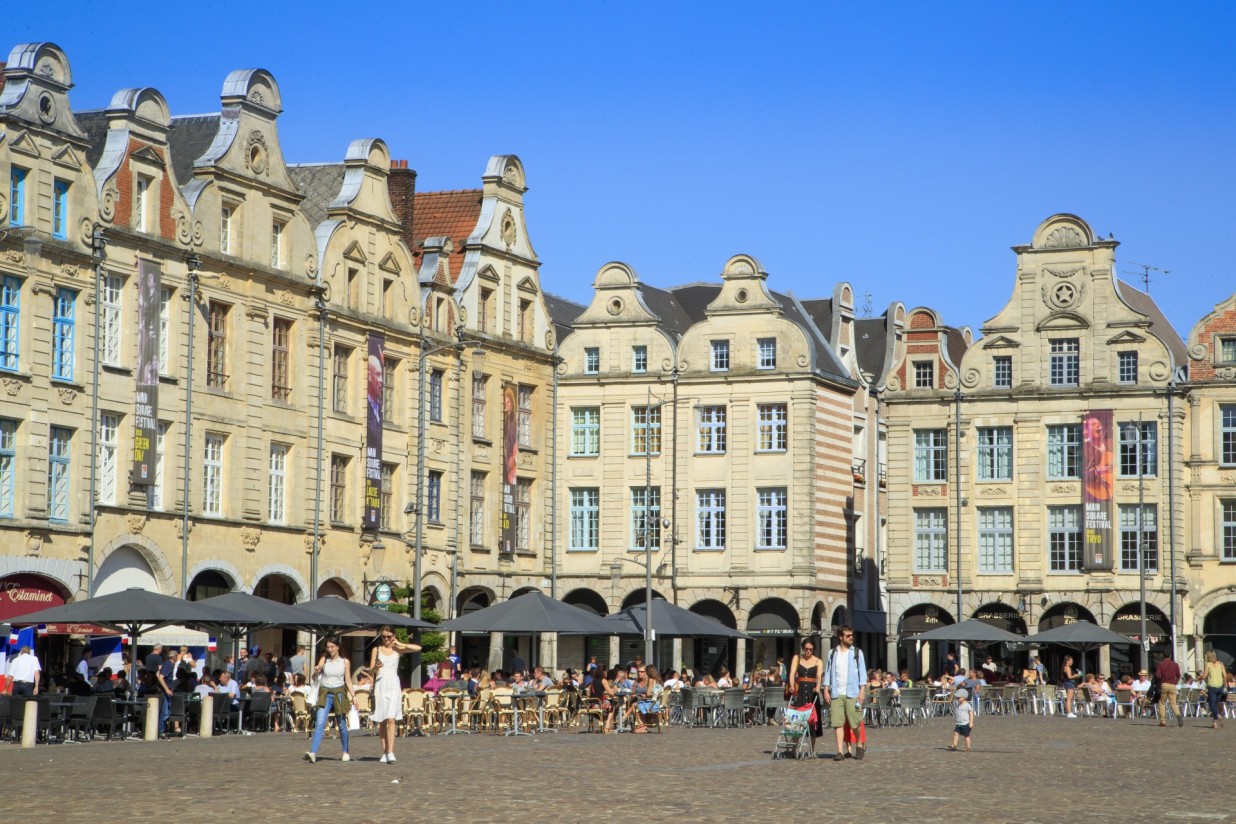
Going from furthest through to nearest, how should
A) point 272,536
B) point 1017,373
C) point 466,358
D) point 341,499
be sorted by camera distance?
1. point 1017,373
2. point 466,358
3. point 341,499
4. point 272,536

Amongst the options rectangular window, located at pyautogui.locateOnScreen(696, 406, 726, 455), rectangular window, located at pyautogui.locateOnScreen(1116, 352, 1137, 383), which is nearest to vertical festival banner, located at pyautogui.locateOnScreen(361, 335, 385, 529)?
rectangular window, located at pyautogui.locateOnScreen(696, 406, 726, 455)

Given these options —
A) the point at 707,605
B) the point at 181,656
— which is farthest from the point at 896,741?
the point at 707,605

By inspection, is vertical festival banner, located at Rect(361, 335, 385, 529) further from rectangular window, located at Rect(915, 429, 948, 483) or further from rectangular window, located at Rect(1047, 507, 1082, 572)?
rectangular window, located at Rect(1047, 507, 1082, 572)

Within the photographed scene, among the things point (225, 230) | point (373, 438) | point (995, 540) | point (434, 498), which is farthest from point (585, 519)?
point (225, 230)

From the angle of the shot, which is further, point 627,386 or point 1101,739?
point 627,386

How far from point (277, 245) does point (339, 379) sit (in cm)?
409

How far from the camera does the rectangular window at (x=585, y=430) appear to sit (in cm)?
6475

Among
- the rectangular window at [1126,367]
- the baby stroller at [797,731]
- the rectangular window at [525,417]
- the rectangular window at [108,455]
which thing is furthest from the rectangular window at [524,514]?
the baby stroller at [797,731]

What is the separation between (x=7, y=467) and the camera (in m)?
38.9

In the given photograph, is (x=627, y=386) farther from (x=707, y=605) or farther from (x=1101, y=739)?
(x=1101, y=739)

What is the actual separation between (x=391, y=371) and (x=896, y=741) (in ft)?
72.5

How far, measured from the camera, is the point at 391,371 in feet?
170

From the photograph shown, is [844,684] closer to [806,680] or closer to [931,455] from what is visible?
[806,680]

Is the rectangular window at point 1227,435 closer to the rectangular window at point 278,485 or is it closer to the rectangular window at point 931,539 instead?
the rectangular window at point 931,539
